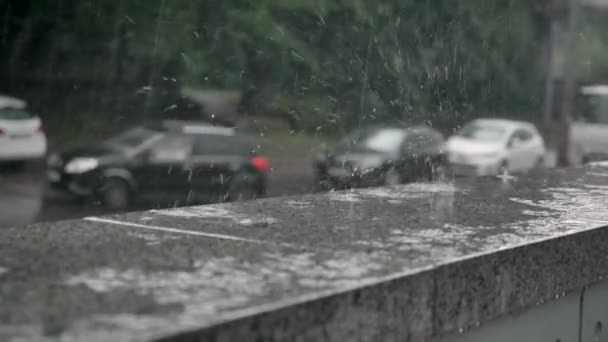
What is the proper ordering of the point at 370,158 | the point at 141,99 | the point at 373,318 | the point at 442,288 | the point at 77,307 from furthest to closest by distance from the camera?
the point at 370,158
the point at 141,99
the point at 442,288
the point at 373,318
the point at 77,307

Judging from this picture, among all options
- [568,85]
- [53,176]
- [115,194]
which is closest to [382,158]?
[115,194]

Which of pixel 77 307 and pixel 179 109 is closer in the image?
pixel 77 307

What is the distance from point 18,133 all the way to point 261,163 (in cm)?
113

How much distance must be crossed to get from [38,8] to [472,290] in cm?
150

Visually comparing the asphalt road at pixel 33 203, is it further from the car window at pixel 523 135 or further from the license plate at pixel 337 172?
the car window at pixel 523 135

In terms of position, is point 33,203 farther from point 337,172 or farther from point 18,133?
point 337,172

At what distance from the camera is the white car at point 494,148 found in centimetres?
473

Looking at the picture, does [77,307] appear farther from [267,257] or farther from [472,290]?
[472,290]

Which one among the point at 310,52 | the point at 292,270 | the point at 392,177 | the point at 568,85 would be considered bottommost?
the point at 292,270

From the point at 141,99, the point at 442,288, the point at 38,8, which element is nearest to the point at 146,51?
the point at 141,99

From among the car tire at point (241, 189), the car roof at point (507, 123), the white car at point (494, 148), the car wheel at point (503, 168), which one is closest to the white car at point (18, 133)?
the car tire at point (241, 189)

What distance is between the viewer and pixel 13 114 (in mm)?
2691

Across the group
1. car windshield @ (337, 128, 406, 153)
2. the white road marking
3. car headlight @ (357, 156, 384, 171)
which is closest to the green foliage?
car windshield @ (337, 128, 406, 153)

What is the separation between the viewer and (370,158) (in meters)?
4.09
